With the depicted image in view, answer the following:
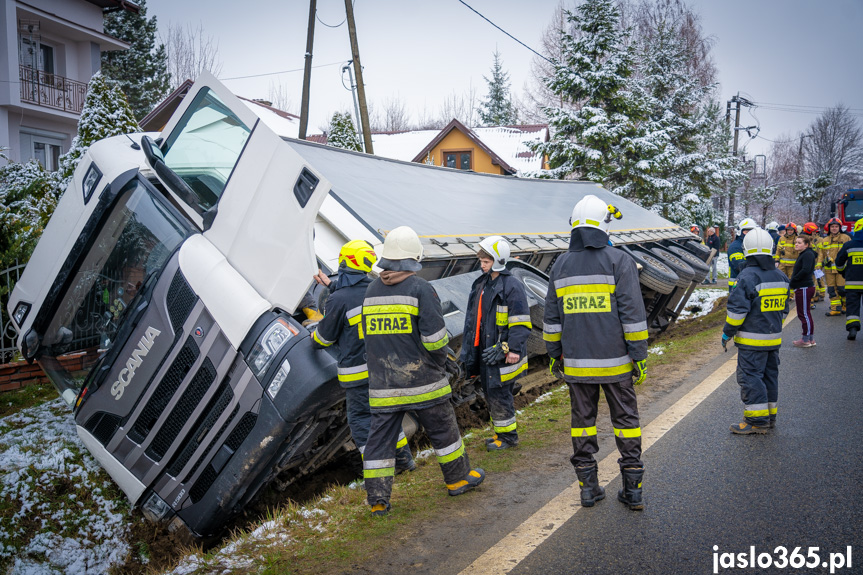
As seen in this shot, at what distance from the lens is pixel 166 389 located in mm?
3904

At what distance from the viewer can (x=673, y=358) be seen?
806cm

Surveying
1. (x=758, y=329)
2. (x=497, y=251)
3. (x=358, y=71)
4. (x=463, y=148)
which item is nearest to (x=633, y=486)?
(x=497, y=251)

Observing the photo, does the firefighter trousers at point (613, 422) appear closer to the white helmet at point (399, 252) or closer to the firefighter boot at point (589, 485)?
the firefighter boot at point (589, 485)

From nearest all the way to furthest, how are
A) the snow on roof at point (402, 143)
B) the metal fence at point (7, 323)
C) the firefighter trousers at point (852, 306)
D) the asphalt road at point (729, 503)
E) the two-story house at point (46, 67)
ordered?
the asphalt road at point (729, 503) → the metal fence at point (7, 323) → the firefighter trousers at point (852, 306) → the two-story house at point (46, 67) → the snow on roof at point (402, 143)

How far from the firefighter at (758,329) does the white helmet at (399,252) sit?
2945 millimetres

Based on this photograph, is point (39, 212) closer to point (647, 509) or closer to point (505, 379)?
point (505, 379)

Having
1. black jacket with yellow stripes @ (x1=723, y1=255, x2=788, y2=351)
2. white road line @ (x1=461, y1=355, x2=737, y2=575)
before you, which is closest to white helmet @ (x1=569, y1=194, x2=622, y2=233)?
white road line @ (x1=461, y1=355, x2=737, y2=575)

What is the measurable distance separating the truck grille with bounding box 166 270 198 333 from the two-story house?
697 inches

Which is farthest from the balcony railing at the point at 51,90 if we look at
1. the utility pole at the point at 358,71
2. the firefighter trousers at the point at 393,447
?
the firefighter trousers at the point at 393,447

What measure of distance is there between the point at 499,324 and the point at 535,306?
3.83 feet

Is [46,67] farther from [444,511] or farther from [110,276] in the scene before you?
[444,511]

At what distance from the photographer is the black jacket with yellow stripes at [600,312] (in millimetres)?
3703

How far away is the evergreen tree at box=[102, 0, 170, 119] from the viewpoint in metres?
34.7

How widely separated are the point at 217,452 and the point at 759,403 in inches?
156
